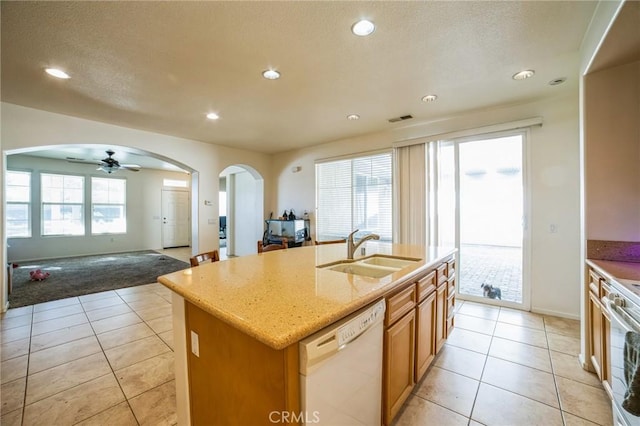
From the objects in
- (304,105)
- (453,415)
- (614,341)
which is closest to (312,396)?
(453,415)

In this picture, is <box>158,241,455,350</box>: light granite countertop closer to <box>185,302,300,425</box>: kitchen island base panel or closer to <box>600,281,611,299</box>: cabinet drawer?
<box>185,302,300,425</box>: kitchen island base panel

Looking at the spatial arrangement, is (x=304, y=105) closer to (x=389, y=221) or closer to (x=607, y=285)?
(x=389, y=221)

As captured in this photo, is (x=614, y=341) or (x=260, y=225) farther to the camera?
(x=260, y=225)

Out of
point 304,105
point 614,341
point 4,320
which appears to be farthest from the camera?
point 304,105

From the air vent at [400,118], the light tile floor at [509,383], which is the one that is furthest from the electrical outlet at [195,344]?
the air vent at [400,118]

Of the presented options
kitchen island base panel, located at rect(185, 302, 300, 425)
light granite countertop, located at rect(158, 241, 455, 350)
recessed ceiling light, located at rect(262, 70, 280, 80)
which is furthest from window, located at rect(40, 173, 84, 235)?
kitchen island base panel, located at rect(185, 302, 300, 425)

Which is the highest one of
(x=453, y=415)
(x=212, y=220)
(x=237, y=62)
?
(x=237, y=62)

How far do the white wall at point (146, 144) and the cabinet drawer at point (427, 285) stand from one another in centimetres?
430

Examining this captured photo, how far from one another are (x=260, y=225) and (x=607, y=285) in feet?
18.5

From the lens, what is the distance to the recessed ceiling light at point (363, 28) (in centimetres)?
182

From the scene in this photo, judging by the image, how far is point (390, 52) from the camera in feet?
7.11

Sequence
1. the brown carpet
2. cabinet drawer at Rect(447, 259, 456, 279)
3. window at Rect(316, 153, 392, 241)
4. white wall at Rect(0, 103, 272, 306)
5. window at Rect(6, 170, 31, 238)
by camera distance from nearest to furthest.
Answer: cabinet drawer at Rect(447, 259, 456, 279)
white wall at Rect(0, 103, 272, 306)
the brown carpet
window at Rect(316, 153, 392, 241)
window at Rect(6, 170, 31, 238)

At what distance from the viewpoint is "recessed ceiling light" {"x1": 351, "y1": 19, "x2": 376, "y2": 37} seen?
182cm

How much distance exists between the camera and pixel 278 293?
1238 mm
